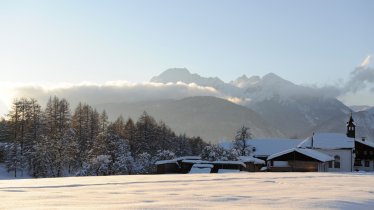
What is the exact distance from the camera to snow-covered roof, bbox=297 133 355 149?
2702 inches

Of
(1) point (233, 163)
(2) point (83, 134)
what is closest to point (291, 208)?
(1) point (233, 163)

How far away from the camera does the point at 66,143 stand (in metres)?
67.4

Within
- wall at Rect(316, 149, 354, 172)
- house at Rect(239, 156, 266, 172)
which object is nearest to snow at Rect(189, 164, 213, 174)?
house at Rect(239, 156, 266, 172)

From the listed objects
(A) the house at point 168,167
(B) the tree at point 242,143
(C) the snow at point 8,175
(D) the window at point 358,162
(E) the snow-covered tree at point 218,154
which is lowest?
(C) the snow at point 8,175

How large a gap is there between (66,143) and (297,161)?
114ft

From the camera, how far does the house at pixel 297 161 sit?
56.6 m

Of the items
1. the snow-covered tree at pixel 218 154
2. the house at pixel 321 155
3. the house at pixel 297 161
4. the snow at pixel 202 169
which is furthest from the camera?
the snow-covered tree at pixel 218 154

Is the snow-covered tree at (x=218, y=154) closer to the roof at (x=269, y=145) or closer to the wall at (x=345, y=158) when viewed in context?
the wall at (x=345, y=158)

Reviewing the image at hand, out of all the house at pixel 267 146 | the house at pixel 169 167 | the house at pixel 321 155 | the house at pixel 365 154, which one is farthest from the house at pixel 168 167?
the house at pixel 365 154

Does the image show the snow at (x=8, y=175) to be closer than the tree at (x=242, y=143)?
Yes

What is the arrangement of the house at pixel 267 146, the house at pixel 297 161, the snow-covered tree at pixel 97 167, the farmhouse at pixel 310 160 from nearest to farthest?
the house at pixel 297 161
the farmhouse at pixel 310 160
the snow-covered tree at pixel 97 167
the house at pixel 267 146

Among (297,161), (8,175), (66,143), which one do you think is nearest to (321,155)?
(297,161)

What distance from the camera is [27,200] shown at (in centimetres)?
920

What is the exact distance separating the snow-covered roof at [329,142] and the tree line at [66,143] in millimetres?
24944
